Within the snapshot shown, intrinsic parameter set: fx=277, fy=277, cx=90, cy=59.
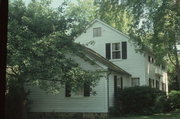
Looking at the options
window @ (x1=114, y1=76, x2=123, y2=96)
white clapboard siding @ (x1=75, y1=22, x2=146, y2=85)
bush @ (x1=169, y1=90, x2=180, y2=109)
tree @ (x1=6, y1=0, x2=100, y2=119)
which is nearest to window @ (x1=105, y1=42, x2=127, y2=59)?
white clapboard siding @ (x1=75, y1=22, x2=146, y2=85)

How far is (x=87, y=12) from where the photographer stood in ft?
144

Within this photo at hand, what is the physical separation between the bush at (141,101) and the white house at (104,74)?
101cm

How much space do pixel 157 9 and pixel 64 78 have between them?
7.39 metres

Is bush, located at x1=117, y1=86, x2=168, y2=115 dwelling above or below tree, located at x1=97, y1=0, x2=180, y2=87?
below

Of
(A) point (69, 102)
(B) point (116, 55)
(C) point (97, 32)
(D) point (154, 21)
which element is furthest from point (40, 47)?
(C) point (97, 32)

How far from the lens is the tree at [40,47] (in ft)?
41.5

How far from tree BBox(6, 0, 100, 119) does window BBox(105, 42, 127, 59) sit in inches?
311

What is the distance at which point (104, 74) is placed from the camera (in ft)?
56.1

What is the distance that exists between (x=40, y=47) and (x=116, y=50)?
Answer: 1056 centimetres

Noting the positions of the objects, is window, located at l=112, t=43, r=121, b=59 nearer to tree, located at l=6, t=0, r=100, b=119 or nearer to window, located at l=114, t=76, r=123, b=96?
window, located at l=114, t=76, r=123, b=96

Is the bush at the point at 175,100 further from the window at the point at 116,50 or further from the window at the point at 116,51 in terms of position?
the window at the point at 116,51

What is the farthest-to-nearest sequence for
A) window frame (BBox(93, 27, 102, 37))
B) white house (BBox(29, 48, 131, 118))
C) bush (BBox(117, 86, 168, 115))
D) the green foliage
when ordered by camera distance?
window frame (BBox(93, 27, 102, 37)) < bush (BBox(117, 86, 168, 115)) < white house (BBox(29, 48, 131, 118)) < the green foliage

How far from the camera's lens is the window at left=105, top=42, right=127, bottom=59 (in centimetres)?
2232

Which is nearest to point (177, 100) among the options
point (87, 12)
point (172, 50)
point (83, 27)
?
point (172, 50)
